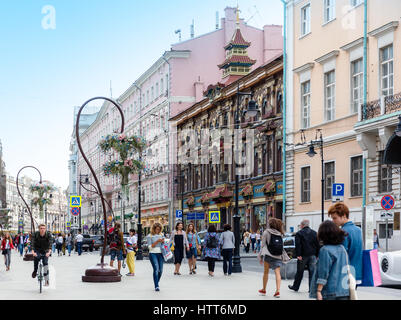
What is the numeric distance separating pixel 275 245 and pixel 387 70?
19.3m

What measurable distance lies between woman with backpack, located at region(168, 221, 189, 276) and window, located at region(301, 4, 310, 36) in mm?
20119

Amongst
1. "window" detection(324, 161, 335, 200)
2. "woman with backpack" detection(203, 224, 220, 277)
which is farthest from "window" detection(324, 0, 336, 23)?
"woman with backpack" detection(203, 224, 220, 277)

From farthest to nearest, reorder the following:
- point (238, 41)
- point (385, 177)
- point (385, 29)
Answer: point (238, 41), point (385, 177), point (385, 29)

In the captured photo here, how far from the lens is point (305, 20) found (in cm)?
4303

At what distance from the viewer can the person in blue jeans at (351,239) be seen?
9797 millimetres

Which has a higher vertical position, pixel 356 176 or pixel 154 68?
pixel 154 68

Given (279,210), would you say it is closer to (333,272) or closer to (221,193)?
(221,193)

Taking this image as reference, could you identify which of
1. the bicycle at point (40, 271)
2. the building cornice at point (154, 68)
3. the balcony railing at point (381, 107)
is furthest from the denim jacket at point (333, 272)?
the building cornice at point (154, 68)

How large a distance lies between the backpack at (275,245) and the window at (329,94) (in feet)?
76.6

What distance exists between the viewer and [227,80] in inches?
2498

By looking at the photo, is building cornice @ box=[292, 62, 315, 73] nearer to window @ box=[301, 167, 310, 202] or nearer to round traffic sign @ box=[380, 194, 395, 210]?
window @ box=[301, 167, 310, 202]

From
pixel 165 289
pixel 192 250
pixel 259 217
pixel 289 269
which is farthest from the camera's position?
pixel 259 217

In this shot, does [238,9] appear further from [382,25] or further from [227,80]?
[382,25]

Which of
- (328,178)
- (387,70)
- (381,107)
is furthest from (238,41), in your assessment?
(381,107)
